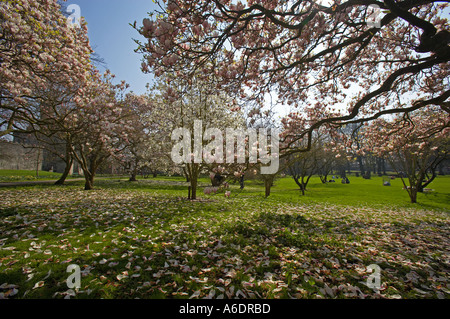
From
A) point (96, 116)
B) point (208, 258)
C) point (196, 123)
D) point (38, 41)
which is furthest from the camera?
point (196, 123)

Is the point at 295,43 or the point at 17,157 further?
the point at 17,157

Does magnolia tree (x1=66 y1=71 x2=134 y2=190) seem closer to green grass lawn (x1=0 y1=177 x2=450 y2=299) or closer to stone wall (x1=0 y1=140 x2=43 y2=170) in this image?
green grass lawn (x1=0 y1=177 x2=450 y2=299)

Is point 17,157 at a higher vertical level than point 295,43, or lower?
lower

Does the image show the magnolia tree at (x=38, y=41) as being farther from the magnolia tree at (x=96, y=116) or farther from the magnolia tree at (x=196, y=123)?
the magnolia tree at (x=196, y=123)

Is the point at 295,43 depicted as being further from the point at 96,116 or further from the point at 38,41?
the point at 96,116

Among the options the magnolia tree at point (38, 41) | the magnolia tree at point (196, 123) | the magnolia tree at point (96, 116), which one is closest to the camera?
the magnolia tree at point (38, 41)

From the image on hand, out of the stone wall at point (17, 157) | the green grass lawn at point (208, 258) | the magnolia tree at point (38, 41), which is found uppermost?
the magnolia tree at point (38, 41)

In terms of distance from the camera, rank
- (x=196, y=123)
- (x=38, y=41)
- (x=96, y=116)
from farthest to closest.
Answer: (x=196, y=123), (x=96, y=116), (x=38, y=41)

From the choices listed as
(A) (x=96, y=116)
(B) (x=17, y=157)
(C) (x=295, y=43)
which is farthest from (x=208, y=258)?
(B) (x=17, y=157)

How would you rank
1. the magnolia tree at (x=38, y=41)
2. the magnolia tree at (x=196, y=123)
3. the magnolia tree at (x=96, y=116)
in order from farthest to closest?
the magnolia tree at (x=196, y=123) < the magnolia tree at (x=96, y=116) < the magnolia tree at (x=38, y=41)

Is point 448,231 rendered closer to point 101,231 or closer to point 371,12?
point 371,12

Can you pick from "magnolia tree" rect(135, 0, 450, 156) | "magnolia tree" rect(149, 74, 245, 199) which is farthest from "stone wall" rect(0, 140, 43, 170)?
"magnolia tree" rect(135, 0, 450, 156)

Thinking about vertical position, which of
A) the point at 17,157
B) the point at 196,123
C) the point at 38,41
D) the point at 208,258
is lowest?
the point at 208,258

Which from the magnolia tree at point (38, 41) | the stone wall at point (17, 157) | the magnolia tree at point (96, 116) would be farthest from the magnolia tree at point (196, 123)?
the stone wall at point (17, 157)
